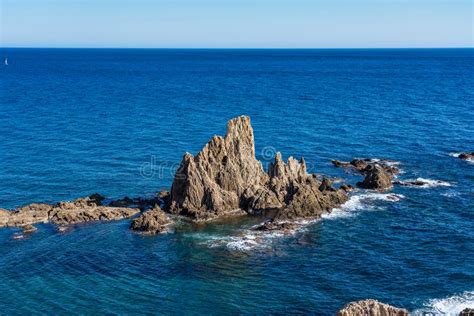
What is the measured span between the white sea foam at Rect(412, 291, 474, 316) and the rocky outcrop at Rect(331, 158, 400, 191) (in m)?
37.4

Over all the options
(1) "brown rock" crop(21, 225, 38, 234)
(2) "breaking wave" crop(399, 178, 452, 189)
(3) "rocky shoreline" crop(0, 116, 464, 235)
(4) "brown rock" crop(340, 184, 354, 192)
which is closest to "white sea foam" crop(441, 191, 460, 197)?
(2) "breaking wave" crop(399, 178, 452, 189)

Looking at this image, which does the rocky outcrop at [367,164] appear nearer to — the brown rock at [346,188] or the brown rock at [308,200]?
the brown rock at [346,188]

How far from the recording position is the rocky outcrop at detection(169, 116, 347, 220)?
85438mm

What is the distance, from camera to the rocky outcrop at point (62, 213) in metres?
83.2

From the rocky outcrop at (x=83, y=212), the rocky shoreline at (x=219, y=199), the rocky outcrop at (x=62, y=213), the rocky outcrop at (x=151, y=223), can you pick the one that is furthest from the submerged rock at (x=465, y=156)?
the rocky outcrop at (x=62, y=213)

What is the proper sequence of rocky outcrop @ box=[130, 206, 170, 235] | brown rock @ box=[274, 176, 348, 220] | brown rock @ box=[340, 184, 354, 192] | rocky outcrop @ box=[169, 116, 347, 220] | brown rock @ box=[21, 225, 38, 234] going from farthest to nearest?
brown rock @ box=[340, 184, 354, 192] < rocky outcrop @ box=[169, 116, 347, 220] < brown rock @ box=[274, 176, 348, 220] < rocky outcrop @ box=[130, 206, 170, 235] < brown rock @ box=[21, 225, 38, 234]

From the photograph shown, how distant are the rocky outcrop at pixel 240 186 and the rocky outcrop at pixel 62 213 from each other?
9.43m

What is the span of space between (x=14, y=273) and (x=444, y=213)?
63518 mm

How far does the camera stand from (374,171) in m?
97.9

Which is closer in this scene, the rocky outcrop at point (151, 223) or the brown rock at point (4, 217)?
the rocky outcrop at point (151, 223)

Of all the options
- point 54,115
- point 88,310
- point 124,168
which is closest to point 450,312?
point 88,310

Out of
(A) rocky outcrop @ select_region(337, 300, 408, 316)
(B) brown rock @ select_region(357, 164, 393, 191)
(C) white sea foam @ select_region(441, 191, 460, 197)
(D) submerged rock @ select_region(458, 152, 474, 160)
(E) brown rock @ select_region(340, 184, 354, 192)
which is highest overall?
(A) rocky outcrop @ select_region(337, 300, 408, 316)

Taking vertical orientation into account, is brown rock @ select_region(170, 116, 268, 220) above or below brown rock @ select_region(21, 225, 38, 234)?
above

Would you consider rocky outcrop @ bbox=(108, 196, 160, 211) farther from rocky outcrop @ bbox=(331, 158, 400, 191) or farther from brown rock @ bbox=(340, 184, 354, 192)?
rocky outcrop @ bbox=(331, 158, 400, 191)
